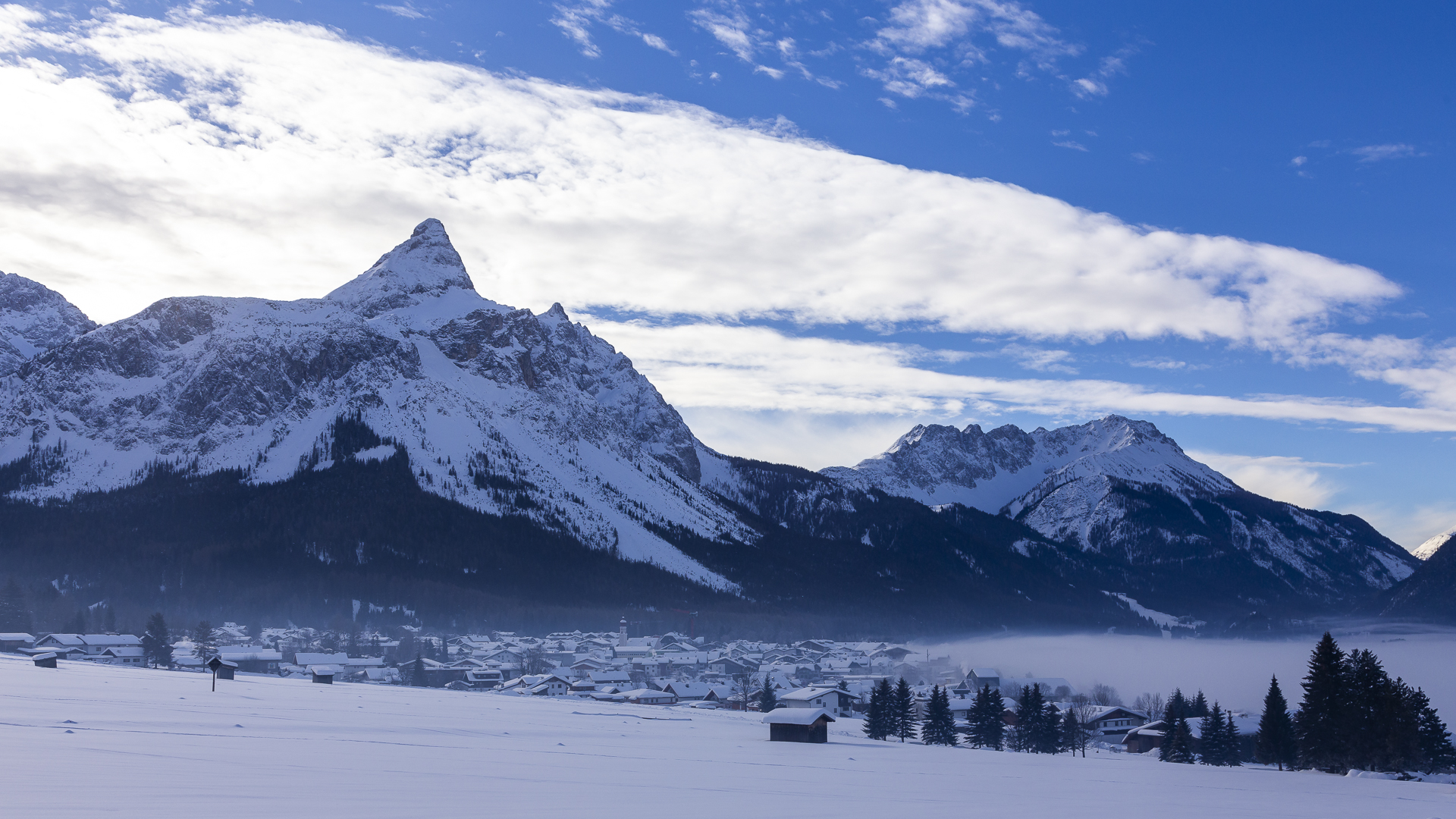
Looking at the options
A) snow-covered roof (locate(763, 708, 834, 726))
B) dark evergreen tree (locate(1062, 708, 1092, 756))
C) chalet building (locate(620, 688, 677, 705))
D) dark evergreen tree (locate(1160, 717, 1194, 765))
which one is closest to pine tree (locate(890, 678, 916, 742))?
dark evergreen tree (locate(1062, 708, 1092, 756))

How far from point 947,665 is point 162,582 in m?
145

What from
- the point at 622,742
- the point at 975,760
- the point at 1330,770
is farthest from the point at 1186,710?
the point at 622,742

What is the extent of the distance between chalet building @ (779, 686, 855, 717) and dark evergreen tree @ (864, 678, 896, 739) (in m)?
8.93

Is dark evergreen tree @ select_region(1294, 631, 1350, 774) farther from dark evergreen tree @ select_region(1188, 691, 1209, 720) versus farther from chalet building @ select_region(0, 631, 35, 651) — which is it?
chalet building @ select_region(0, 631, 35, 651)

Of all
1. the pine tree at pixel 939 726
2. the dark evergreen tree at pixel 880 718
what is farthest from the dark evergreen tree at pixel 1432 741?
the dark evergreen tree at pixel 880 718

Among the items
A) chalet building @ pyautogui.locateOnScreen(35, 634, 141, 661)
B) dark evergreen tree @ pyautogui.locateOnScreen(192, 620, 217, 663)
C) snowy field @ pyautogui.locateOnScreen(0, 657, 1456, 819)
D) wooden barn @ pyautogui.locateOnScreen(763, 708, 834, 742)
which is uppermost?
snowy field @ pyautogui.locateOnScreen(0, 657, 1456, 819)

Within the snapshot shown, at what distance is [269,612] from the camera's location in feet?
631

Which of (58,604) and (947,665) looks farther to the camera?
(947,665)

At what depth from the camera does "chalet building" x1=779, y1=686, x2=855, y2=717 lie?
94.4 metres

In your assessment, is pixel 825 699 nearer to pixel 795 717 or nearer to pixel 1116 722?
pixel 1116 722

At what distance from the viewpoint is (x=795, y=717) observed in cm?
5578

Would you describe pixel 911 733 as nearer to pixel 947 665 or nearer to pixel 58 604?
pixel 947 665

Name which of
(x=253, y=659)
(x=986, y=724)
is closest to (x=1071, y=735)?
(x=986, y=724)

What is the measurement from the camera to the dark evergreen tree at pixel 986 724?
8462 cm
